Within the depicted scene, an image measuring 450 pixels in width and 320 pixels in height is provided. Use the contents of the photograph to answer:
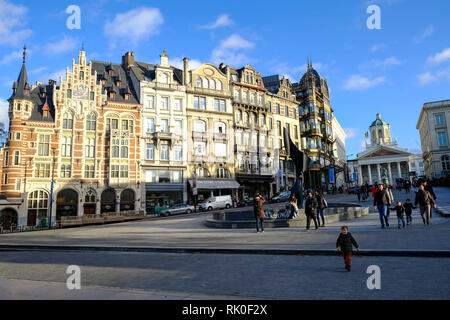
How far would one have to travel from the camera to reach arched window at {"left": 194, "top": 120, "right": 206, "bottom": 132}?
47.8m

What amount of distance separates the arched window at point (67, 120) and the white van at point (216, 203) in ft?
65.3

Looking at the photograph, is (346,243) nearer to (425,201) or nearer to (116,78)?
(425,201)

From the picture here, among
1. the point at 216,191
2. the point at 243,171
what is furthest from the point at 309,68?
the point at 216,191

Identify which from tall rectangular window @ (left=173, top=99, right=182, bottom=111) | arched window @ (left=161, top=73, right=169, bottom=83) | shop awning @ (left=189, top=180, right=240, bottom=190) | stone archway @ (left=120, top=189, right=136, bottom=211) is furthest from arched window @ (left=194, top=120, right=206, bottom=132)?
stone archway @ (left=120, top=189, right=136, bottom=211)

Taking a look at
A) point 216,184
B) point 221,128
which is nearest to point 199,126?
point 221,128

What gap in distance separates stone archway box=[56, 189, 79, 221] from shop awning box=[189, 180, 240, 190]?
15.0 metres

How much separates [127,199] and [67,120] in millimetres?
12636

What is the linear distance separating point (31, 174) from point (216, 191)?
24.4 m

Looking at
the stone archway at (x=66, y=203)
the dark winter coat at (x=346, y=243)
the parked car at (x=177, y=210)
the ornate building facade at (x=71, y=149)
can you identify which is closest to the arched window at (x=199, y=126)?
the ornate building facade at (x=71, y=149)

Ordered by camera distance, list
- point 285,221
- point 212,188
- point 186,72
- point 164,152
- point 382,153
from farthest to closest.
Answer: point 382,153 < point 186,72 < point 212,188 < point 164,152 < point 285,221

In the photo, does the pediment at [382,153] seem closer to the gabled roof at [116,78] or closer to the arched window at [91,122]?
the gabled roof at [116,78]

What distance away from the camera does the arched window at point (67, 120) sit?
39.8 metres

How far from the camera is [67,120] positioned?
39969mm

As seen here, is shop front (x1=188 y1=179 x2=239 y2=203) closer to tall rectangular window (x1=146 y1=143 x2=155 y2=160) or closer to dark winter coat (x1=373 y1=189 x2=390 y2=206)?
tall rectangular window (x1=146 y1=143 x2=155 y2=160)
